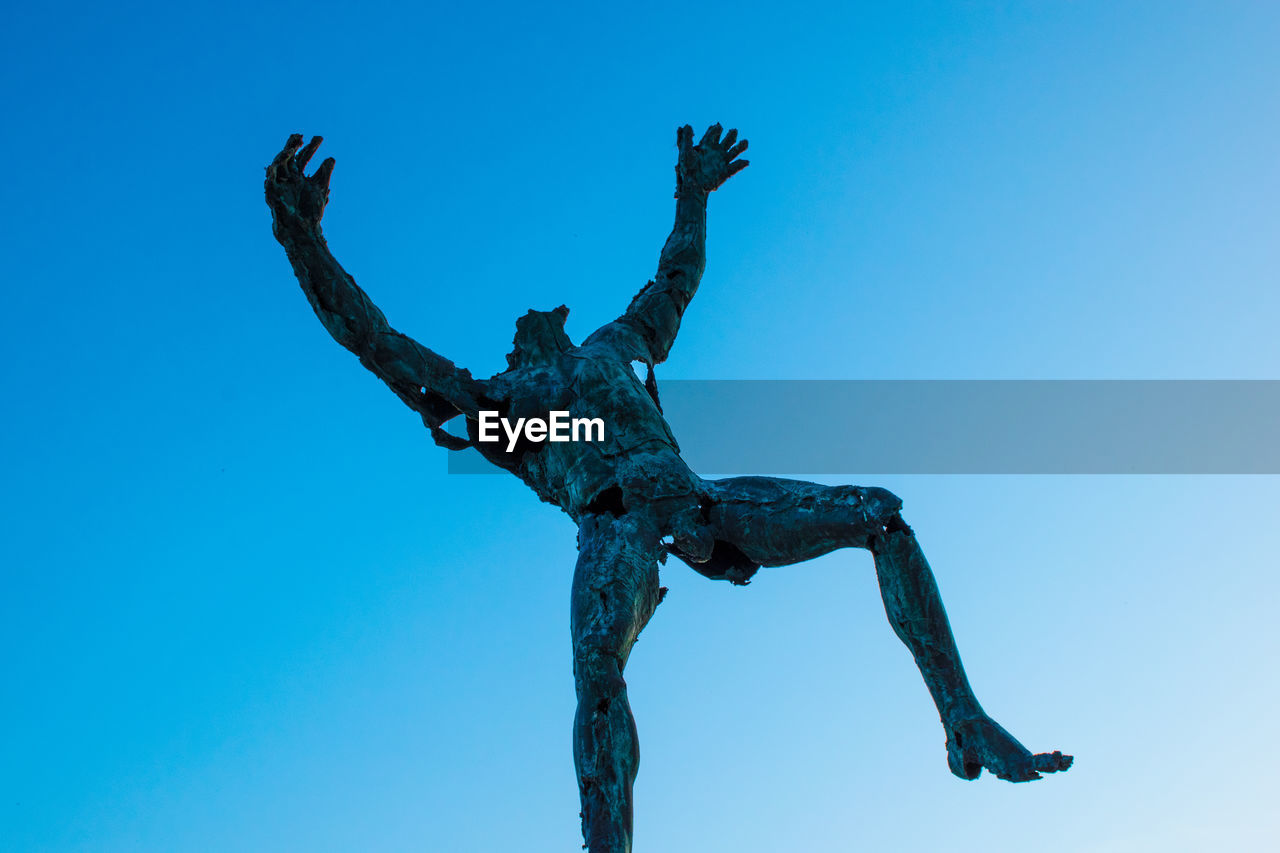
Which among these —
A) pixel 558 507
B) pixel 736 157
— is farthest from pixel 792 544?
pixel 736 157

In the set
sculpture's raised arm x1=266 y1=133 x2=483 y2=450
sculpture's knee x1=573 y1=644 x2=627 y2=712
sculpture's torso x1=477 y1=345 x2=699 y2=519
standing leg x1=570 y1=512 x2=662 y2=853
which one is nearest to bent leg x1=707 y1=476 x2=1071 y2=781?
sculpture's torso x1=477 y1=345 x2=699 y2=519

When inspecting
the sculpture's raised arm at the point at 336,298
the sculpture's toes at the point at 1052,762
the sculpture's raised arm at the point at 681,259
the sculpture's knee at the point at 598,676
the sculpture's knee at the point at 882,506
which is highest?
the sculpture's raised arm at the point at 681,259

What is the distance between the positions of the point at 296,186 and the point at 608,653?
365 centimetres

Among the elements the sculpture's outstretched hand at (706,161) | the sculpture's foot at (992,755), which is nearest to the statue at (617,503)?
the sculpture's foot at (992,755)

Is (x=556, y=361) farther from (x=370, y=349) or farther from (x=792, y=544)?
(x=792, y=544)

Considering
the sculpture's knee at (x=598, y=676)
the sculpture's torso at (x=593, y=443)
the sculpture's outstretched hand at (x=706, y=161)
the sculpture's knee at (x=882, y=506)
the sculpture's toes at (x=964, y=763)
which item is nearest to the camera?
the sculpture's toes at (x=964, y=763)

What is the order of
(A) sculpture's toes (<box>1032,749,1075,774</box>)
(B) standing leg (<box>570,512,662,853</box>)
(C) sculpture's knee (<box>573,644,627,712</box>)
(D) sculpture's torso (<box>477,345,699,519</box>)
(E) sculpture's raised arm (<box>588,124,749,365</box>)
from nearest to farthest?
(A) sculpture's toes (<box>1032,749,1075,774</box>) → (B) standing leg (<box>570,512,662,853</box>) → (C) sculpture's knee (<box>573,644,627,712</box>) → (D) sculpture's torso (<box>477,345,699,519</box>) → (E) sculpture's raised arm (<box>588,124,749,365</box>)

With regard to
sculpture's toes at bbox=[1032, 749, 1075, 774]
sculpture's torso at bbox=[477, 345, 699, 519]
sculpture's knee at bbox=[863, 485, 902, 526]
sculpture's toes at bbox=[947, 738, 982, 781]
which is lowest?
sculpture's toes at bbox=[1032, 749, 1075, 774]

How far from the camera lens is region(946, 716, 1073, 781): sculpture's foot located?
6.48m

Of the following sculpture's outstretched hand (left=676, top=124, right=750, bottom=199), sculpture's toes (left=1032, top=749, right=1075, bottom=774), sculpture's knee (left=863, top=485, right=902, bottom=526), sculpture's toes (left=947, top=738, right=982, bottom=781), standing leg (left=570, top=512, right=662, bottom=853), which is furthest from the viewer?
sculpture's outstretched hand (left=676, top=124, right=750, bottom=199)

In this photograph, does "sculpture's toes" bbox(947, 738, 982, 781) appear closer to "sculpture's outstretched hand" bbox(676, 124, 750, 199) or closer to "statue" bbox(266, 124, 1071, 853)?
"statue" bbox(266, 124, 1071, 853)

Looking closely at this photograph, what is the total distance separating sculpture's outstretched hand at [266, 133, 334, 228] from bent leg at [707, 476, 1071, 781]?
10.2ft

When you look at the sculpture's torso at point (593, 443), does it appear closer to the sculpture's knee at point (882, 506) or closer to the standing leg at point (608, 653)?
the standing leg at point (608, 653)

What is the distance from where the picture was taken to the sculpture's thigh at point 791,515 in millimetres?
7680
